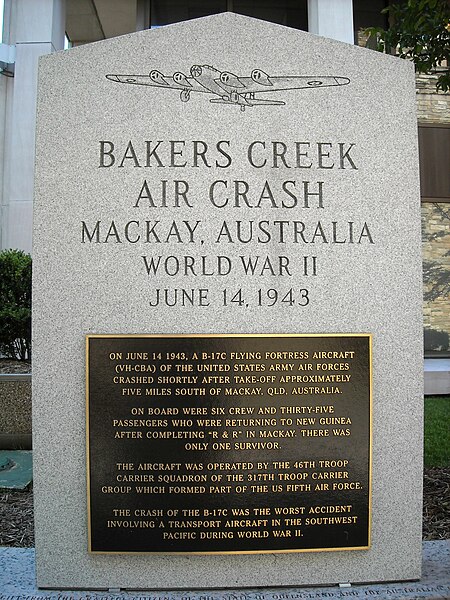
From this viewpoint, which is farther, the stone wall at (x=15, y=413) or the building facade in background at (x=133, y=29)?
the building facade in background at (x=133, y=29)

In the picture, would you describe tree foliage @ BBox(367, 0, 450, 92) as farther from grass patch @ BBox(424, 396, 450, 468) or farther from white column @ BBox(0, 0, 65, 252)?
white column @ BBox(0, 0, 65, 252)

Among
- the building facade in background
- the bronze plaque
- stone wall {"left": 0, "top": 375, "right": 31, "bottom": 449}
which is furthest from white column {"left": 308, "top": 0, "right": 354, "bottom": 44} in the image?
the bronze plaque

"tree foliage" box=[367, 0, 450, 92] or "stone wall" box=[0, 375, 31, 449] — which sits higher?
"tree foliage" box=[367, 0, 450, 92]

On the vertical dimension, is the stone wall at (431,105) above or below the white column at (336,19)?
below

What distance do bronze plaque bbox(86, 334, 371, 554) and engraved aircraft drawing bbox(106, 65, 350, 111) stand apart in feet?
4.82

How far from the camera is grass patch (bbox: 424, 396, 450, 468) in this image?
244 inches

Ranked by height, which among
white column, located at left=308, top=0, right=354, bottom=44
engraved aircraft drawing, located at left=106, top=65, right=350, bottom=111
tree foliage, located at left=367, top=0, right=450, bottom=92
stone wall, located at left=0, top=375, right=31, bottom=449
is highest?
white column, located at left=308, top=0, right=354, bottom=44

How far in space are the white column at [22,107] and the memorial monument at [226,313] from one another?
261 inches

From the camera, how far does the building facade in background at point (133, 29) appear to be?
389 inches

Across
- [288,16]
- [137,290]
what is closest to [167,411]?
[137,290]

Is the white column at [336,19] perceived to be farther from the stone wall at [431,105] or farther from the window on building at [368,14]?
the stone wall at [431,105]

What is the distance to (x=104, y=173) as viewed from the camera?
3.46m

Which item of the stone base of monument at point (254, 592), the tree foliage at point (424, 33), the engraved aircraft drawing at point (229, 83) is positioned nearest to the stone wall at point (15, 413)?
the stone base of monument at point (254, 592)

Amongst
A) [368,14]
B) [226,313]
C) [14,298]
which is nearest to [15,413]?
[14,298]
